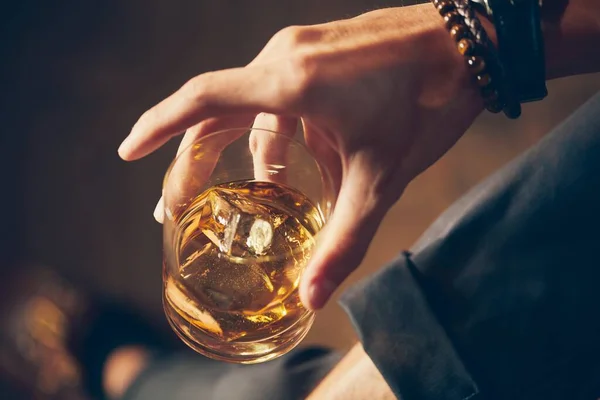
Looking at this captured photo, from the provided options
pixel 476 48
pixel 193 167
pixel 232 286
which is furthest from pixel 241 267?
pixel 476 48

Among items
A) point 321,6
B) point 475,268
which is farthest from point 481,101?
point 321,6

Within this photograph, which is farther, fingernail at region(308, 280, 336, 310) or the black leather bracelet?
the black leather bracelet

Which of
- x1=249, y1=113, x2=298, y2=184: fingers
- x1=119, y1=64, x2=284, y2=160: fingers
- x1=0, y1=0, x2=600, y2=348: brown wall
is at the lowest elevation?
x1=0, y1=0, x2=600, y2=348: brown wall

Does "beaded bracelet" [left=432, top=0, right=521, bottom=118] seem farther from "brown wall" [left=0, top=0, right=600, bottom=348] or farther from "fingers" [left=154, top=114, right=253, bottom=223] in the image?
"brown wall" [left=0, top=0, right=600, bottom=348]

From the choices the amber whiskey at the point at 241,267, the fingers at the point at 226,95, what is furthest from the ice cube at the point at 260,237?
the fingers at the point at 226,95

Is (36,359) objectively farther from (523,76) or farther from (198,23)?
(523,76)

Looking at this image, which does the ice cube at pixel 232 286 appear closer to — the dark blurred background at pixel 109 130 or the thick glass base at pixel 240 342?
the thick glass base at pixel 240 342

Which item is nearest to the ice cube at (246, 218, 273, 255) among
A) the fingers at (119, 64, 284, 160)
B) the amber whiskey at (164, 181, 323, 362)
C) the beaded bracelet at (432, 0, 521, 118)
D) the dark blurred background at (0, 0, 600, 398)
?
the amber whiskey at (164, 181, 323, 362)
